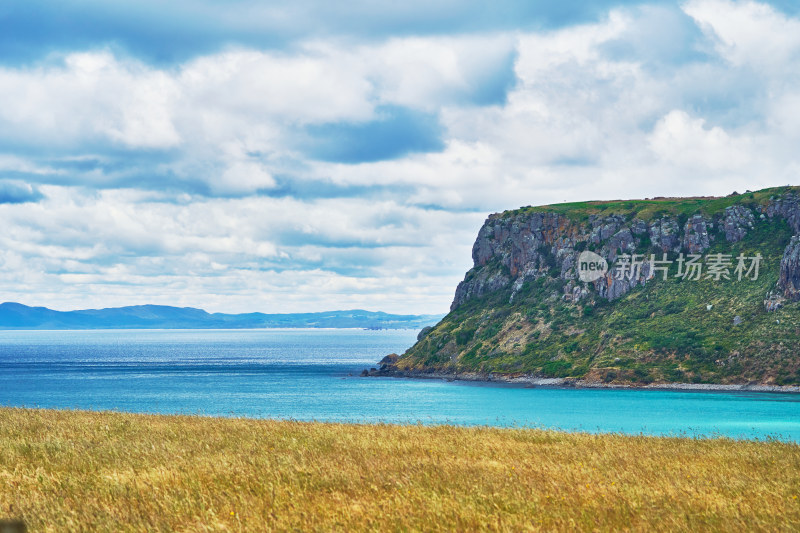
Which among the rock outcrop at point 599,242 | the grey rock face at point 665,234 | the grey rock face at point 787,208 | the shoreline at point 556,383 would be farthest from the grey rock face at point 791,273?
the grey rock face at point 665,234

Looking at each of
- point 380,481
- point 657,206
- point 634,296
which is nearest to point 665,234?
point 657,206

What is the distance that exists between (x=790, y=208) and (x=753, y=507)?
527 feet

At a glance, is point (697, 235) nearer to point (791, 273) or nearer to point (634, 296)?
point (634, 296)

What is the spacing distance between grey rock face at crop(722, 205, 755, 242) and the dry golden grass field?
5847 inches

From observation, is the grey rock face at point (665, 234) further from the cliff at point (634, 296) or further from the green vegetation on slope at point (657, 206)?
the green vegetation on slope at point (657, 206)

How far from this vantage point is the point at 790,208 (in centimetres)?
14862

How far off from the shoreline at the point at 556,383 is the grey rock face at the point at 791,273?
2153 cm

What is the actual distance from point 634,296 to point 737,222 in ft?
93.4

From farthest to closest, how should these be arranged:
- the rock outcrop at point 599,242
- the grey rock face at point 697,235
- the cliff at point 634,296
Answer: the grey rock face at point 697,235
the rock outcrop at point 599,242
the cliff at point 634,296

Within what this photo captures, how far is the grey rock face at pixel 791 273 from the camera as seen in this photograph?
4968 inches

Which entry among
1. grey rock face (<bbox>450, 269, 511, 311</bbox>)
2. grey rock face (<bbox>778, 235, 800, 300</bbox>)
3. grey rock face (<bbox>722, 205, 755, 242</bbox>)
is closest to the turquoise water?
grey rock face (<bbox>778, 235, 800, 300</bbox>)

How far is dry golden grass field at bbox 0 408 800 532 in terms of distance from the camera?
30.0ft

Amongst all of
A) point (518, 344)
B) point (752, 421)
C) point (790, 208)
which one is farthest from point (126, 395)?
point (790, 208)

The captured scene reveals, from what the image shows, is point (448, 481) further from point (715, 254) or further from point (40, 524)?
point (715, 254)
